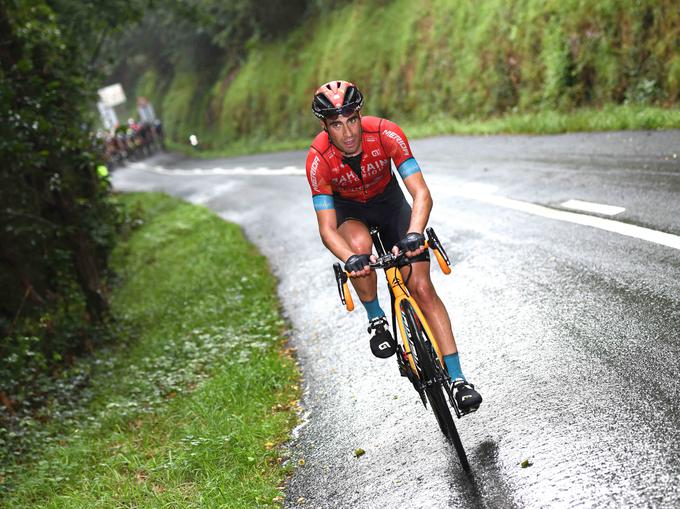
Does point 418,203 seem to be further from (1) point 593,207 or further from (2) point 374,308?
(1) point 593,207

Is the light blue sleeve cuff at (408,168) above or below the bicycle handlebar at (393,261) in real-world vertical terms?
above

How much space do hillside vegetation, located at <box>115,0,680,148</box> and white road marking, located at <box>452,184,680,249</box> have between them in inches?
118

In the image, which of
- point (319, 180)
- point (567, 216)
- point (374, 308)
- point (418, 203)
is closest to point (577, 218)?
point (567, 216)

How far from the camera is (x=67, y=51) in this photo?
1222 cm

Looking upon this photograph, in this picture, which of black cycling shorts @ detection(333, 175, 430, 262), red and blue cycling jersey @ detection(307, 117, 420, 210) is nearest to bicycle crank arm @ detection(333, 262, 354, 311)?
red and blue cycling jersey @ detection(307, 117, 420, 210)

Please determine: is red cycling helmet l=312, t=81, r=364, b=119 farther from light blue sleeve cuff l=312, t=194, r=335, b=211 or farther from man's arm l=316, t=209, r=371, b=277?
man's arm l=316, t=209, r=371, b=277

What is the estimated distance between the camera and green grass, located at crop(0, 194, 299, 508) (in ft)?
18.8

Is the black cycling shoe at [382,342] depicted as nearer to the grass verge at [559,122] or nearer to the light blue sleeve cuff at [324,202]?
the light blue sleeve cuff at [324,202]

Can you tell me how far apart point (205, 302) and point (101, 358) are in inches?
62.4

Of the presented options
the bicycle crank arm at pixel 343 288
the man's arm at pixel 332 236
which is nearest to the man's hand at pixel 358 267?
the bicycle crank arm at pixel 343 288

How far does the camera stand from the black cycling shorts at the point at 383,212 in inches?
215

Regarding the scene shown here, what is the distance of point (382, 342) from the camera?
17.1 ft

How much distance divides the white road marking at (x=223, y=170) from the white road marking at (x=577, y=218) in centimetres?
969

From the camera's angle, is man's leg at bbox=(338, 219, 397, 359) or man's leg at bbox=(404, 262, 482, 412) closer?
man's leg at bbox=(404, 262, 482, 412)
